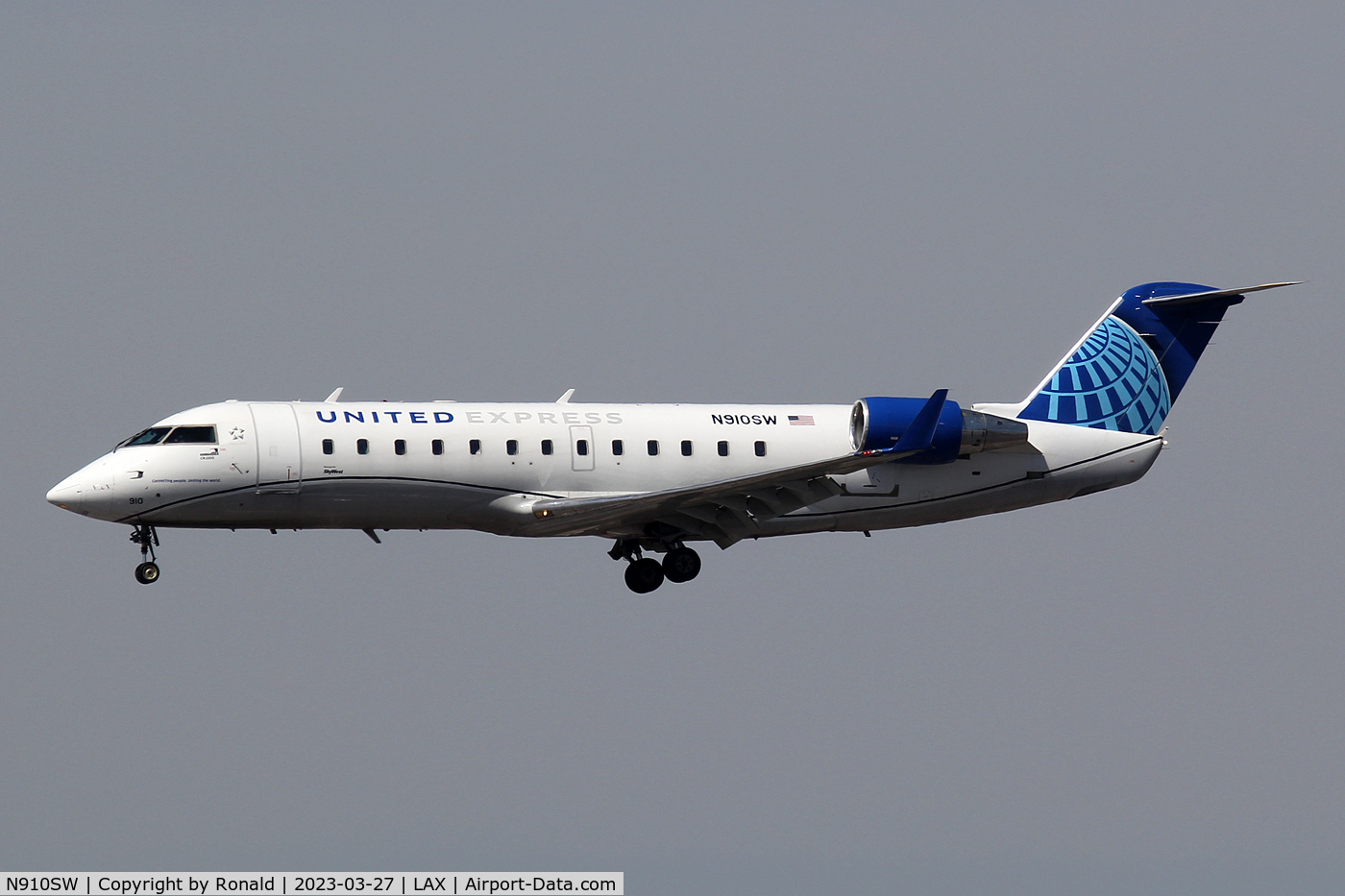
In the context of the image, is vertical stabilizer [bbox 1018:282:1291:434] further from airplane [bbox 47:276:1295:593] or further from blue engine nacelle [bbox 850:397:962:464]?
blue engine nacelle [bbox 850:397:962:464]

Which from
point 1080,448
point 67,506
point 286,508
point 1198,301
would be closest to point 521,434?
point 286,508

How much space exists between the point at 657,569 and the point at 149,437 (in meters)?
9.39

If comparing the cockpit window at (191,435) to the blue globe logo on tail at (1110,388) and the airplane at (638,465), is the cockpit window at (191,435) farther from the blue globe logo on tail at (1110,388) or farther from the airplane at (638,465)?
the blue globe logo on tail at (1110,388)

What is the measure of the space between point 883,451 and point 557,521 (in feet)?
19.0

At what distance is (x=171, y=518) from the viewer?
34719 millimetres

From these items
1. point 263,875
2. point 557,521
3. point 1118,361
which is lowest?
point 263,875

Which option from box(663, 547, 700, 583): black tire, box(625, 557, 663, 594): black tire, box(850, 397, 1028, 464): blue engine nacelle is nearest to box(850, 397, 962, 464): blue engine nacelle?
box(850, 397, 1028, 464): blue engine nacelle

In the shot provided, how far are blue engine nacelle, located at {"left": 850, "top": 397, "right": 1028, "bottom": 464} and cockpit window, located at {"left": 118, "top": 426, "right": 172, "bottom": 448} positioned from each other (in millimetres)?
12306

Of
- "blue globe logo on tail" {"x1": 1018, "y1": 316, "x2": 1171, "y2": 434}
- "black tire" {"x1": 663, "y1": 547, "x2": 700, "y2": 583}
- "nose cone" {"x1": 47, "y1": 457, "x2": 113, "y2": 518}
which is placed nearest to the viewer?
"nose cone" {"x1": 47, "y1": 457, "x2": 113, "y2": 518}

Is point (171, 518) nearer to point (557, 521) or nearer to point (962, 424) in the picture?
point (557, 521)

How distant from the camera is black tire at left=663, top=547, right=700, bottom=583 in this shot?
37.2m

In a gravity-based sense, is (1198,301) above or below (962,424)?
above

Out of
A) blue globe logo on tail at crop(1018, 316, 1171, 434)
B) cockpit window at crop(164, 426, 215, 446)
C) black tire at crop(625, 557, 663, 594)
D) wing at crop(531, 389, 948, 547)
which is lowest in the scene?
black tire at crop(625, 557, 663, 594)

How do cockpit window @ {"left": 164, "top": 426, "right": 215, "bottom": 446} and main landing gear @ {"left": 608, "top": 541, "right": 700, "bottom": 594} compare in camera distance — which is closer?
cockpit window @ {"left": 164, "top": 426, "right": 215, "bottom": 446}
